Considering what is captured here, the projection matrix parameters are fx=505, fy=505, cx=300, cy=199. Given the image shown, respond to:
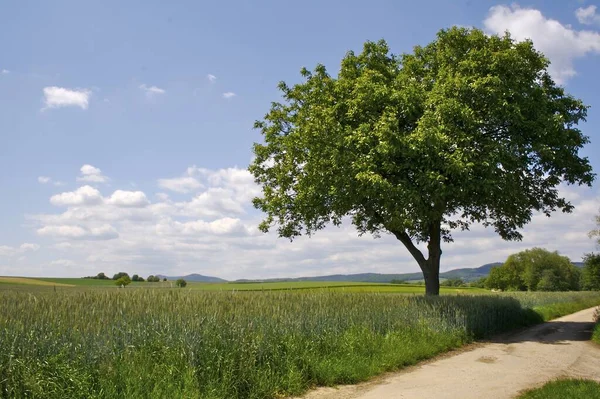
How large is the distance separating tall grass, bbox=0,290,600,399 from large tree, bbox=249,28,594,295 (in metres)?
7.56

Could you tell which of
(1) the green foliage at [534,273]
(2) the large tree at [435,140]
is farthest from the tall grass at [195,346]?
(1) the green foliage at [534,273]

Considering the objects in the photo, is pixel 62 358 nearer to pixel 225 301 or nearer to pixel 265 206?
pixel 225 301

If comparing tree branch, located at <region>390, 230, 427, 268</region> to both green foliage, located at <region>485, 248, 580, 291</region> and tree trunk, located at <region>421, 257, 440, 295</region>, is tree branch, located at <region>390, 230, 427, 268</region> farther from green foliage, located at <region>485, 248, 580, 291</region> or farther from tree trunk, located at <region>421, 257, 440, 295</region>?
green foliage, located at <region>485, 248, 580, 291</region>

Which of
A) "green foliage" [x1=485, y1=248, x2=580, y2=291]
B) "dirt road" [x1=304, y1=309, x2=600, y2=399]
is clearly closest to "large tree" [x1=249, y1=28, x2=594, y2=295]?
"dirt road" [x1=304, y1=309, x2=600, y2=399]

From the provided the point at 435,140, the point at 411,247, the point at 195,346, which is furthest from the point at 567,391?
the point at 411,247

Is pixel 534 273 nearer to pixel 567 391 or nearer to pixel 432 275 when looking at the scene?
pixel 432 275

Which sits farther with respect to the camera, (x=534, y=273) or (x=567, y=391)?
(x=534, y=273)

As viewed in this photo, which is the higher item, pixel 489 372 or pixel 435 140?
pixel 435 140

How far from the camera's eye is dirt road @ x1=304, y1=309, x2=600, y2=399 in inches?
421

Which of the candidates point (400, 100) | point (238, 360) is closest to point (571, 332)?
point (400, 100)

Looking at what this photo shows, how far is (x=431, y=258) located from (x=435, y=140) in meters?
9.76

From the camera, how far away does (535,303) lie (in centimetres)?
4169

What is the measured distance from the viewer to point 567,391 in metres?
10.4

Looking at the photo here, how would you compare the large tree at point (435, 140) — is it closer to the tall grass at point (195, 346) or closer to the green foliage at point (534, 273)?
the tall grass at point (195, 346)
